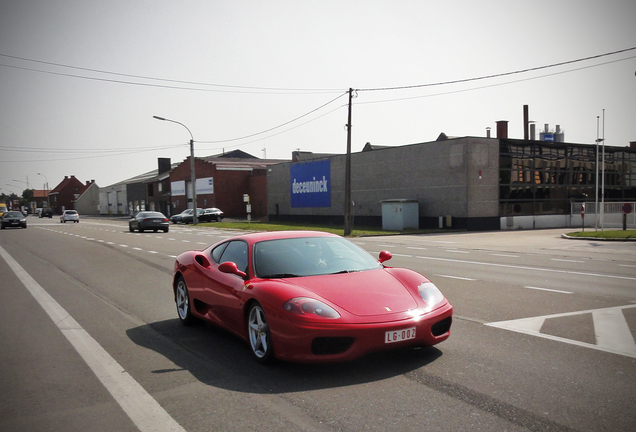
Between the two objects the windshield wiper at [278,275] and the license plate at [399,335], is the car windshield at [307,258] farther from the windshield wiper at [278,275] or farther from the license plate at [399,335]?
the license plate at [399,335]

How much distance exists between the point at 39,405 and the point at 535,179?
37.0m

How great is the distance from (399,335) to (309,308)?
829 mm

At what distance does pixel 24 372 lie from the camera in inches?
196

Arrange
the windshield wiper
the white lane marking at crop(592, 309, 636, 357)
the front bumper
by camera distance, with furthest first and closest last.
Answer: the white lane marking at crop(592, 309, 636, 357) < the windshield wiper < the front bumper

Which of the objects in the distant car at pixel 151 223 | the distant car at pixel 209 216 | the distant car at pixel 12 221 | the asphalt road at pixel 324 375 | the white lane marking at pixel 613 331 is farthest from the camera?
the distant car at pixel 209 216

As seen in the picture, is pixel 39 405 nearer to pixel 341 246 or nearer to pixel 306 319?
pixel 306 319

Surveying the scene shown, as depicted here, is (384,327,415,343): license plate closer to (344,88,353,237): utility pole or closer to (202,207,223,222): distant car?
(344,88,353,237): utility pole

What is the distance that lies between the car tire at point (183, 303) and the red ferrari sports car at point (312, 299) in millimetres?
216

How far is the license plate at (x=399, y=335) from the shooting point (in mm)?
4562

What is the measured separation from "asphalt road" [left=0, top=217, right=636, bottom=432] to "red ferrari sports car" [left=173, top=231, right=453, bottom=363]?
27cm

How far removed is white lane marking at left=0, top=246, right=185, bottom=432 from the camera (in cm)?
373

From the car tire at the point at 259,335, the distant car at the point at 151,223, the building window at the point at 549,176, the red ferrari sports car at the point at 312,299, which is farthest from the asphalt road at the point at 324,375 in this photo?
the building window at the point at 549,176

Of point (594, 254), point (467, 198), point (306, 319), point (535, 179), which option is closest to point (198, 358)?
point (306, 319)

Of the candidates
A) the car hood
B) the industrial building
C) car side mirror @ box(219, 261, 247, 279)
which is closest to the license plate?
the car hood
